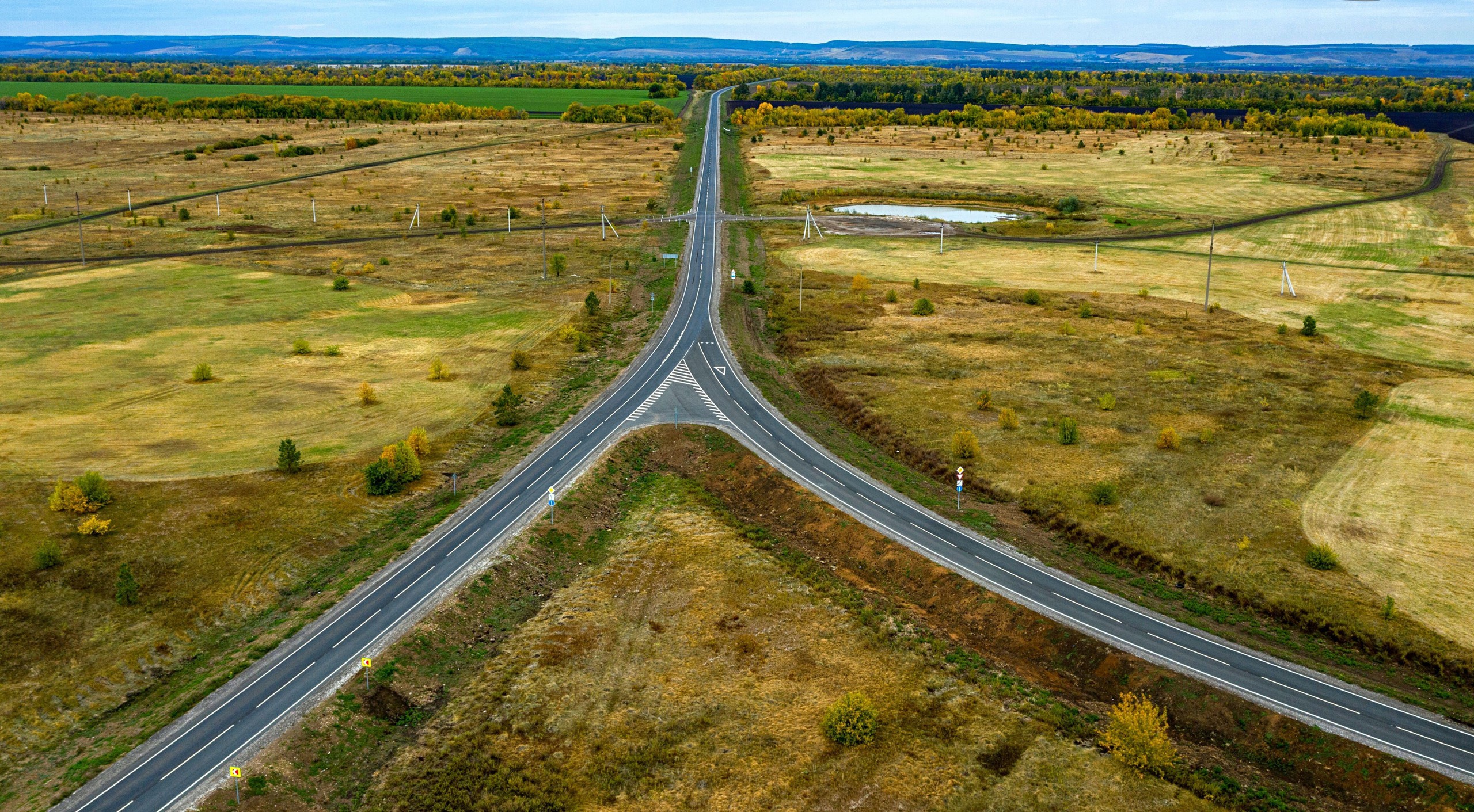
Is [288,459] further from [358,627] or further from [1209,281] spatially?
[1209,281]

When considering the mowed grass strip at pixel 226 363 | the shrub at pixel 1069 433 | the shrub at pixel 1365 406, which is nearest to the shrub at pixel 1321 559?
the shrub at pixel 1069 433

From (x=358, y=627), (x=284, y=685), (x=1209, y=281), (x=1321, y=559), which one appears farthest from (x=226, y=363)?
(x=1209, y=281)

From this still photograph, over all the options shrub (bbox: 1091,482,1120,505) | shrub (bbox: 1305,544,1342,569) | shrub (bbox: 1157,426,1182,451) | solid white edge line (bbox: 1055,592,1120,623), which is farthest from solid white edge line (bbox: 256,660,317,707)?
shrub (bbox: 1157,426,1182,451)

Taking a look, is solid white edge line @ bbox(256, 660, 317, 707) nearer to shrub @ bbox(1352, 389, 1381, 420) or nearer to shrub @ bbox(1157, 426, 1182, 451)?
shrub @ bbox(1157, 426, 1182, 451)

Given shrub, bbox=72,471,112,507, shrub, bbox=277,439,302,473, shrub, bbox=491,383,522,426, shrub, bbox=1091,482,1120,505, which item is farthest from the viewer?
shrub, bbox=491,383,522,426

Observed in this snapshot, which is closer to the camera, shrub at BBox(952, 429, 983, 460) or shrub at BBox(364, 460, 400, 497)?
shrub at BBox(364, 460, 400, 497)

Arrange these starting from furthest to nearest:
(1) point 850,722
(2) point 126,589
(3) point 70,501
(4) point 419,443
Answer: (4) point 419,443, (3) point 70,501, (2) point 126,589, (1) point 850,722

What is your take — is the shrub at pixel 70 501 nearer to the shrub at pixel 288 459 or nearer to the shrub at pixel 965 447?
the shrub at pixel 288 459
